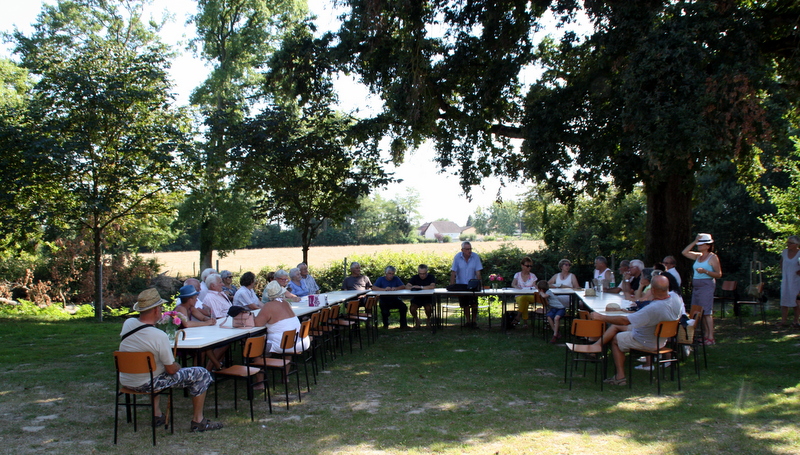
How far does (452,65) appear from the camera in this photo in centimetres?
1128

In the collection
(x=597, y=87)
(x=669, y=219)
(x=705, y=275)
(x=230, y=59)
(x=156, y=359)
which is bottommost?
(x=156, y=359)

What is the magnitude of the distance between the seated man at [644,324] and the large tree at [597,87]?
282 cm

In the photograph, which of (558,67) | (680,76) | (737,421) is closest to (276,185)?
(558,67)

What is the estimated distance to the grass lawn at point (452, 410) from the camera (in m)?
4.70

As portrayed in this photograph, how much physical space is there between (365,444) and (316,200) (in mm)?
9484

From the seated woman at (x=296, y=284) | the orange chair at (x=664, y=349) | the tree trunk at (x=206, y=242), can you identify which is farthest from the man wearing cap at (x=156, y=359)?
the tree trunk at (x=206, y=242)

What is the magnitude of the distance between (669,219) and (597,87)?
3.02 m

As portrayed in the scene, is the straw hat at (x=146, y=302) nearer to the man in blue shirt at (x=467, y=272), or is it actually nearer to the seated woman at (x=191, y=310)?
the seated woman at (x=191, y=310)

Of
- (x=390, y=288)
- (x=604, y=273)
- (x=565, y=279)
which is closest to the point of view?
(x=604, y=273)

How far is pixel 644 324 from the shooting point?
637 cm

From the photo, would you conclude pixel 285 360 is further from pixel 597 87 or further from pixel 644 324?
pixel 597 87

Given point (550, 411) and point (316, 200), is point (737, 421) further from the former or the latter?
point (316, 200)

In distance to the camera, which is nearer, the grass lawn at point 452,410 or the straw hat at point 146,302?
the grass lawn at point 452,410

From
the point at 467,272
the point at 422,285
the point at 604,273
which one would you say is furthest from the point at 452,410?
the point at 467,272
